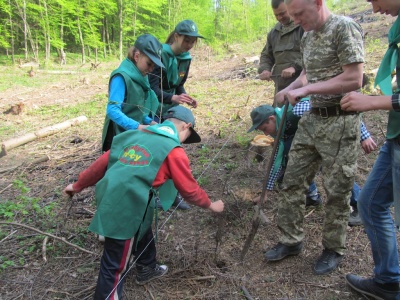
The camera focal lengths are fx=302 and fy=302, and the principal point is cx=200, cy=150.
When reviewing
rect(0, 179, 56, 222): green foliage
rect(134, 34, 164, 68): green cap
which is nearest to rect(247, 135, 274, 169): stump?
rect(134, 34, 164, 68): green cap

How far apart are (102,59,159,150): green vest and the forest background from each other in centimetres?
1761

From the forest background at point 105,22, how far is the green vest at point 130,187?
61.3 ft

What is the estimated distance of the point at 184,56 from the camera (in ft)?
11.9

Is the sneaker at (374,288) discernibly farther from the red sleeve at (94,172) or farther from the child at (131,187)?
the red sleeve at (94,172)

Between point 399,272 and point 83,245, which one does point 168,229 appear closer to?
point 83,245

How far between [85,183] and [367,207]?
6.85 ft

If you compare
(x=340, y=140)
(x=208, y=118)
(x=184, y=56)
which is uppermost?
(x=184, y=56)

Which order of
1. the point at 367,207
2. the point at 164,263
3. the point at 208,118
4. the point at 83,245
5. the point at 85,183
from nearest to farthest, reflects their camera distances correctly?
1. the point at 367,207
2. the point at 85,183
3. the point at 164,263
4. the point at 83,245
5. the point at 208,118

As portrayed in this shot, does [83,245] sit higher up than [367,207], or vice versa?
[367,207]

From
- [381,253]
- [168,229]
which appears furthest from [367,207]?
[168,229]

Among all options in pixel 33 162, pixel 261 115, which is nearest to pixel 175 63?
pixel 261 115

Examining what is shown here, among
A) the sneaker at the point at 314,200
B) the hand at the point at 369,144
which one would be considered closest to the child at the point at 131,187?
the hand at the point at 369,144

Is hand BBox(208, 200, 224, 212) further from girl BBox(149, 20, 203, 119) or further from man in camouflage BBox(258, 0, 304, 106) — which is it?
man in camouflage BBox(258, 0, 304, 106)

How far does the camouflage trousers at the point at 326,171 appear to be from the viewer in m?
2.36
